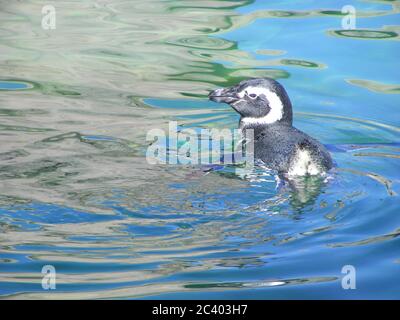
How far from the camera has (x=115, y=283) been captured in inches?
207

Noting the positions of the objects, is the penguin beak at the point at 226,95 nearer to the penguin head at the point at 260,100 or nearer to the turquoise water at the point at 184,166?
the penguin head at the point at 260,100

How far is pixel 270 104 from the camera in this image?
779cm

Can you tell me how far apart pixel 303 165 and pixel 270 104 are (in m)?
1.15

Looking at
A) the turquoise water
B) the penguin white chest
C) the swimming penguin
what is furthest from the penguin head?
the penguin white chest

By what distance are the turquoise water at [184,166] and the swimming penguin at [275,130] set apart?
19cm

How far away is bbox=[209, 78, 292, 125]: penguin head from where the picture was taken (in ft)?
25.4

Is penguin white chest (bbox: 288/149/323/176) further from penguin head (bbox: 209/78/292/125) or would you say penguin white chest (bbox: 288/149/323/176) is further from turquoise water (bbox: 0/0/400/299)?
penguin head (bbox: 209/78/292/125)

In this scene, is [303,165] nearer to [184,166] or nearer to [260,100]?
[184,166]

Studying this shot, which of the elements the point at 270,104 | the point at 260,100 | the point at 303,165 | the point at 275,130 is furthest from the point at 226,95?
the point at 303,165

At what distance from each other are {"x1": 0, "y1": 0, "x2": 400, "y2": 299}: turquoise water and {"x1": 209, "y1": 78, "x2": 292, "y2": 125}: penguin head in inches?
21.4

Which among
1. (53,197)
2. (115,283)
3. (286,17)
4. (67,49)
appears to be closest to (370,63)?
(286,17)

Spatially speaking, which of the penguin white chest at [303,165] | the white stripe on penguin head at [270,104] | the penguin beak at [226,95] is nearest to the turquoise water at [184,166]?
the penguin white chest at [303,165]

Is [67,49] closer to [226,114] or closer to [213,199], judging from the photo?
[226,114]

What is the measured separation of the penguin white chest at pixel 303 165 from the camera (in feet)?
22.2
